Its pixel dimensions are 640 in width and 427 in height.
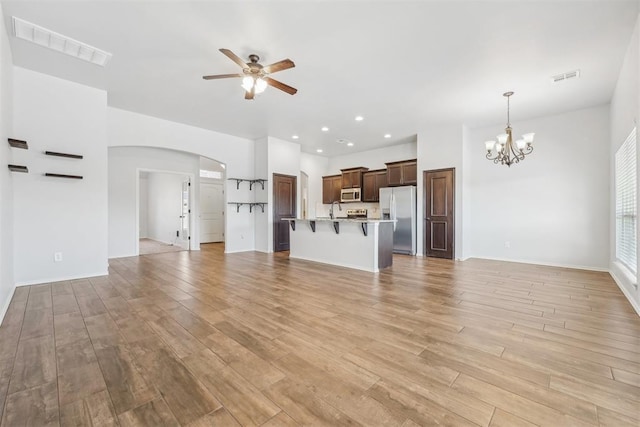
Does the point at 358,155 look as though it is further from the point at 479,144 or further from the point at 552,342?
the point at 552,342

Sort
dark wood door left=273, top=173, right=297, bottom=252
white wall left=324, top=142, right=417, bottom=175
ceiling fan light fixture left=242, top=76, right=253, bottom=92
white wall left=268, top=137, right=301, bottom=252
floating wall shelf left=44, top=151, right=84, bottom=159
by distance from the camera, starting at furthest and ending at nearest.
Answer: white wall left=324, top=142, right=417, bottom=175 → dark wood door left=273, top=173, right=297, bottom=252 → white wall left=268, top=137, right=301, bottom=252 → floating wall shelf left=44, top=151, right=84, bottom=159 → ceiling fan light fixture left=242, top=76, right=253, bottom=92

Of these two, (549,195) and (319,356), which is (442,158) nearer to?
(549,195)

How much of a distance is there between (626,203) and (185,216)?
9585mm

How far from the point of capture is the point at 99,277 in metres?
4.36

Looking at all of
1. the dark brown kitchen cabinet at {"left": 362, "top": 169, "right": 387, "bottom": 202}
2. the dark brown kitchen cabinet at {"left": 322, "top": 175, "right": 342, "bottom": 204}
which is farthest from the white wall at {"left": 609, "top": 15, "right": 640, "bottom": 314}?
the dark brown kitchen cabinet at {"left": 322, "top": 175, "right": 342, "bottom": 204}

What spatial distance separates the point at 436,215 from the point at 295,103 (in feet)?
13.5

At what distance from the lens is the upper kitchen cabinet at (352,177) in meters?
8.48

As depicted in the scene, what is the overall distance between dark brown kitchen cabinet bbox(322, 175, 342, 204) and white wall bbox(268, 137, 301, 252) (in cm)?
158

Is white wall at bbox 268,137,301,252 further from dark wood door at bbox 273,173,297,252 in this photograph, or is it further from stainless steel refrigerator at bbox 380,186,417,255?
stainless steel refrigerator at bbox 380,186,417,255

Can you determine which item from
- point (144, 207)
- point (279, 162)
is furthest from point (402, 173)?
point (144, 207)

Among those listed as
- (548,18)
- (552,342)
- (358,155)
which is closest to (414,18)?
(548,18)

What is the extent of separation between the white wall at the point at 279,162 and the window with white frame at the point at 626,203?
654 centimetres

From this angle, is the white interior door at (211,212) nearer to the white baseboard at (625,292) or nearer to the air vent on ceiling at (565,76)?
the air vent on ceiling at (565,76)

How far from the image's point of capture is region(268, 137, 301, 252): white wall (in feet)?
24.1
